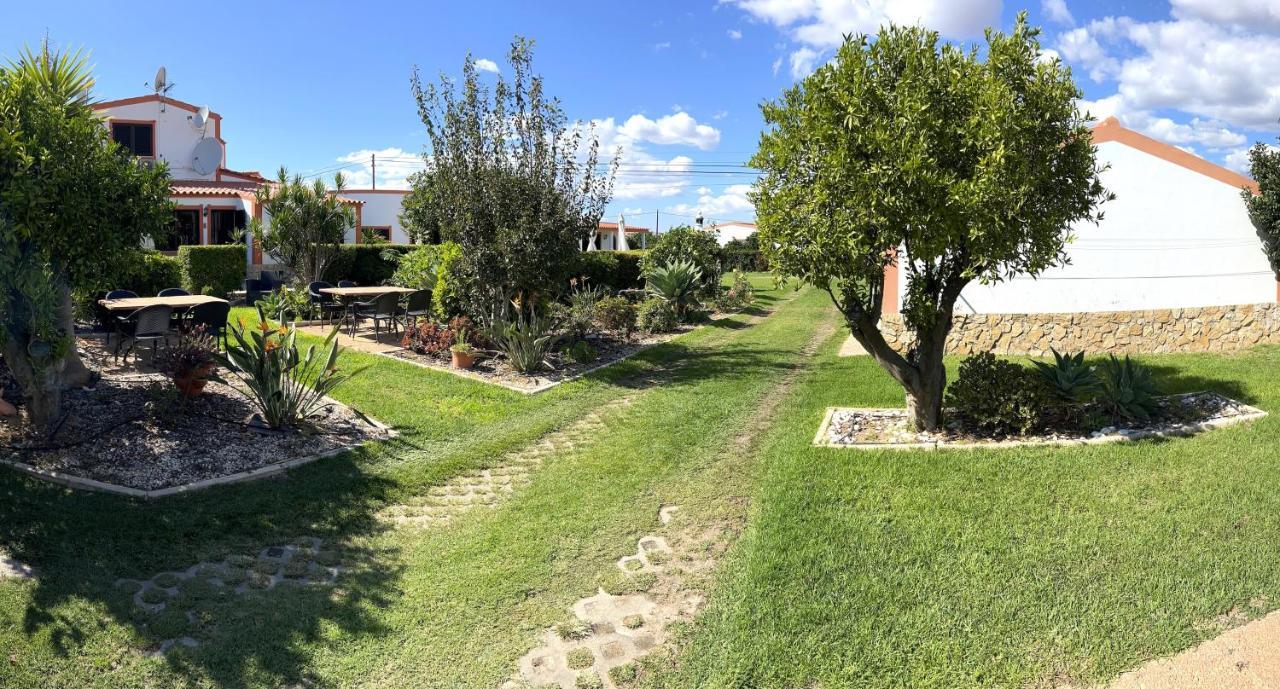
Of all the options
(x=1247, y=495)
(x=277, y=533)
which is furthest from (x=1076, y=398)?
(x=277, y=533)

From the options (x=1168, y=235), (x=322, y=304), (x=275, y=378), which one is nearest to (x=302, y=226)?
(x=322, y=304)

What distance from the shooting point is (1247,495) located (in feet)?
18.6

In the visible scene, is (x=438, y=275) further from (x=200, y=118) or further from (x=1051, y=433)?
(x=200, y=118)

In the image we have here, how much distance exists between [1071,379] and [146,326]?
10138mm

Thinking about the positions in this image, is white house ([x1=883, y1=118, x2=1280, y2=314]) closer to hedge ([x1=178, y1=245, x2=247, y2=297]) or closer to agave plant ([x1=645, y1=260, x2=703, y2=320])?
agave plant ([x1=645, y1=260, x2=703, y2=320])

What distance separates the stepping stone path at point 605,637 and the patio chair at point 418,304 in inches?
368

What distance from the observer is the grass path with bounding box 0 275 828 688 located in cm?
393

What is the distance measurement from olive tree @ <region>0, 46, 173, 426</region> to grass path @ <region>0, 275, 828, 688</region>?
3.97 ft

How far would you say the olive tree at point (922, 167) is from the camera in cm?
663

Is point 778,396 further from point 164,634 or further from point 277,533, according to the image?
point 164,634

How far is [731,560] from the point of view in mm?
5125

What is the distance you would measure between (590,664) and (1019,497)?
3.60 metres

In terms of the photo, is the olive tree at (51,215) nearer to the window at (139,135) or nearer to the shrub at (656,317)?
the shrub at (656,317)

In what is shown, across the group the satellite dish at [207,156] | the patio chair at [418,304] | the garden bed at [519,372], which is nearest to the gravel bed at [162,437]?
the garden bed at [519,372]
